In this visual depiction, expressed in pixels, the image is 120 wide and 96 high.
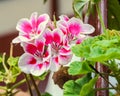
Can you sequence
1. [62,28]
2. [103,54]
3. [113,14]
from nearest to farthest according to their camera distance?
[103,54] → [62,28] → [113,14]

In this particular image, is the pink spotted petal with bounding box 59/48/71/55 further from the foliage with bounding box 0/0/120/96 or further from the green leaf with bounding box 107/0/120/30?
the green leaf with bounding box 107/0/120/30

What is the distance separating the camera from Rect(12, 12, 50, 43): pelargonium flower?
1.90 ft

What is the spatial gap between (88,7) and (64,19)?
0.30ft

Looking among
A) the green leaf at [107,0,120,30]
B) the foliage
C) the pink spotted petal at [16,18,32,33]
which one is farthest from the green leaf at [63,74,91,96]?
the green leaf at [107,0,120,30]

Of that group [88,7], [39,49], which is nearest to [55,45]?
[39,49]

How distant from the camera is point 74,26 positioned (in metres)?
0.59

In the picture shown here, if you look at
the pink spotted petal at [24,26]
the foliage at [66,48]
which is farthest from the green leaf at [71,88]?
the pink spotted petal at [24,26]

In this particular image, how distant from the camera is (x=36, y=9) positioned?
10.1ft

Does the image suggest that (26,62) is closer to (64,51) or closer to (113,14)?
(64,51)

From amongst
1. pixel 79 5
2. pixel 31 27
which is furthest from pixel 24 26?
pixel 79 5

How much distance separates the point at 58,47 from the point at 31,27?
67 millimetres

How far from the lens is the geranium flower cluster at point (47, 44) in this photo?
56cm

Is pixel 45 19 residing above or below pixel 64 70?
above

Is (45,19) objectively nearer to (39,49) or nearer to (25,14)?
(39,49)
